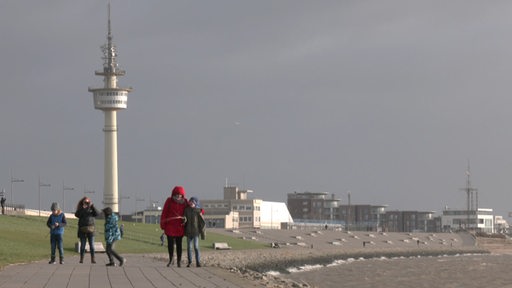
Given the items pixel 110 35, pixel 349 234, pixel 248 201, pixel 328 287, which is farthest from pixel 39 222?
pixel 248 201

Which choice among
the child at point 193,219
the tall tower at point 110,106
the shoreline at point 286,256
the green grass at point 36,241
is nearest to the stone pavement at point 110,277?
the shoreline at point 286,256

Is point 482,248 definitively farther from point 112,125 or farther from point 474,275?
point 474,275

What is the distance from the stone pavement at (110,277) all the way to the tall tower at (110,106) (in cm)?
11158

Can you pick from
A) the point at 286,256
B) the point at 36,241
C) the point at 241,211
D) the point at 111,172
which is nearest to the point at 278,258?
the point at 286,256

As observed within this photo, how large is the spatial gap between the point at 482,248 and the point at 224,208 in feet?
Result: 160

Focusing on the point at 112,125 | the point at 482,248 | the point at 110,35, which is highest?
the point at 110,35

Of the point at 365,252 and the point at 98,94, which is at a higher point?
the point at 98,94

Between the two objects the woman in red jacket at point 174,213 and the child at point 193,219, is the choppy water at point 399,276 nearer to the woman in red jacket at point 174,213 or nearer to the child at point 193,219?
the child at point 193,219

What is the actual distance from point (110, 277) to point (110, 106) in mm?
125568

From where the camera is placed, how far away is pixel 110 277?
25.6 m

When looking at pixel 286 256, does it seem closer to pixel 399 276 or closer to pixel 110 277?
pixel 399 276

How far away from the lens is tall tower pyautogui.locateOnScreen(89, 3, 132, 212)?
14525 centimetres

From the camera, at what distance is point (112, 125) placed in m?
149

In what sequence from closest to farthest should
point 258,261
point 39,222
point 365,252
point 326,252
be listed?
point 258,261 < point 39,222 < point 326,252 < point 365,252
